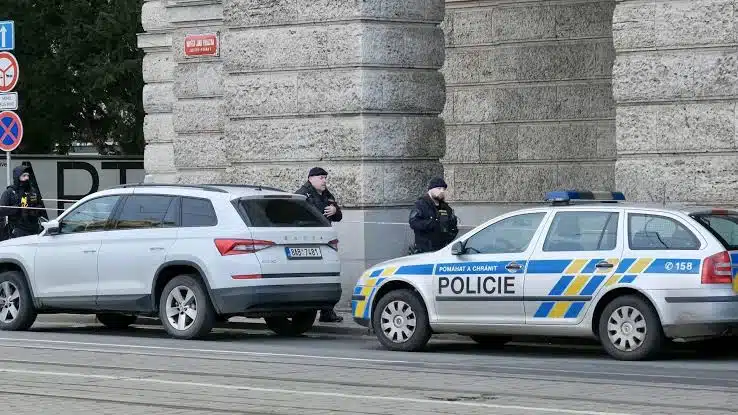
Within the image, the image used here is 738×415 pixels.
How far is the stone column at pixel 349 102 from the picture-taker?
20516mm

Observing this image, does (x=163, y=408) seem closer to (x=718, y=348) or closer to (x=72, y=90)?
(x=718, y=348)

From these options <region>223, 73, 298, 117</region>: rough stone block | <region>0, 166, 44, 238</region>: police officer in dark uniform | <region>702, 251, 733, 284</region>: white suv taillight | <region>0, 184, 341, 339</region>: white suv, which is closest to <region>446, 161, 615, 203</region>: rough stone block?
<region>223, 73, 298, 117</region>: rough stone block

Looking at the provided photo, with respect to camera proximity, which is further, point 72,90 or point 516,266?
point 72,90

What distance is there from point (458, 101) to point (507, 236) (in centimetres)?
993

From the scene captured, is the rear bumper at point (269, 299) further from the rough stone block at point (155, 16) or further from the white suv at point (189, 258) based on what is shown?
the rough stone block at point (155, 16)

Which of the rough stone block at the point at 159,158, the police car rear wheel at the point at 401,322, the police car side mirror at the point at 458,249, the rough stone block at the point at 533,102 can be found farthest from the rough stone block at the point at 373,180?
the rough stone block at the point at 159,158

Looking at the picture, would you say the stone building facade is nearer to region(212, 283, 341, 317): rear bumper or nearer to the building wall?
the building wall

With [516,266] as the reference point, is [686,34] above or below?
above

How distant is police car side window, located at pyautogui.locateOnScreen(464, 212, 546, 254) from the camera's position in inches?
617

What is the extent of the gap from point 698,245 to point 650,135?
4.01 meters

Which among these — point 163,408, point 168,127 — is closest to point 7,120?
point 168,127

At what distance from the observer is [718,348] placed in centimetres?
1652

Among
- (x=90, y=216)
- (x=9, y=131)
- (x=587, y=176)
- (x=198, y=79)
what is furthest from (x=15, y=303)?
(x=198, y=79)

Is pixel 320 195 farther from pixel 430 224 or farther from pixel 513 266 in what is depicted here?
pixel 513 266
